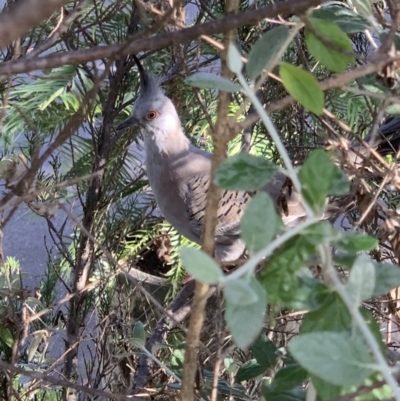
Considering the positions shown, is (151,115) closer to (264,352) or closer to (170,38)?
(264,352)

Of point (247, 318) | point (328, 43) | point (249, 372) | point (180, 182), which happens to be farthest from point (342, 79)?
point (180, 182)

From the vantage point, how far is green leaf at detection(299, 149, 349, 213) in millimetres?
239

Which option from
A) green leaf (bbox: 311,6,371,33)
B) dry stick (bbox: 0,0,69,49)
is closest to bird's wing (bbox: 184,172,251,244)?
green leaf (bbox: 311,6,371,33)

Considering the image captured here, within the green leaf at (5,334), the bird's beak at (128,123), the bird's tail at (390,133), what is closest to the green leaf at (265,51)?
the bird's tail at (390,133)

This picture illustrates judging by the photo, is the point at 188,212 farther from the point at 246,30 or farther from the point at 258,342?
the point at 258,342

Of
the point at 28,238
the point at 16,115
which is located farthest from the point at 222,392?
the point at 28,238

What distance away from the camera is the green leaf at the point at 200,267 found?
20cm

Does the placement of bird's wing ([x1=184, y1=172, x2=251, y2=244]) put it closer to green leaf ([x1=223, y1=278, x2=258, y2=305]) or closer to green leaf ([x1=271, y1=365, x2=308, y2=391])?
green leaf ([x1=271, y1=365, x2=308, y2=391])

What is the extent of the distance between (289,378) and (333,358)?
0.37 ft

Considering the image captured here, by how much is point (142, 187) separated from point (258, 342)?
3.85 feet

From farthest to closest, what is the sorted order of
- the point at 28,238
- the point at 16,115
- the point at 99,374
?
the point at 28,238 < the point at 16,115 < the point at 99,374

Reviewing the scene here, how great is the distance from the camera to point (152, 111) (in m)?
1.11

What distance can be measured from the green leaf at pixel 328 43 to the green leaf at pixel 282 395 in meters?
0.18

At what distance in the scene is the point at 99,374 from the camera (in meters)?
0.85
